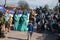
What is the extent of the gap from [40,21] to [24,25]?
128 centimetres

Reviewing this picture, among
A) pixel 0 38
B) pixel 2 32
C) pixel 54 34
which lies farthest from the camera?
pixel 54 34

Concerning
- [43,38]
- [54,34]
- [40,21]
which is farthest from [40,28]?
[43,38]

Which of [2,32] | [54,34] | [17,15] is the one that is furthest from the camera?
[17,15]

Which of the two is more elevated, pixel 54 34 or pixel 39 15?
pixel 39 15

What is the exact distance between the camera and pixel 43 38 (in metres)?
15.1

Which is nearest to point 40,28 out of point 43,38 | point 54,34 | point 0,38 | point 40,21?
point 40,21

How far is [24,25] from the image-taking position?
18031 mm

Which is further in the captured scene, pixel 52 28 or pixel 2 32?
pixel 52 28

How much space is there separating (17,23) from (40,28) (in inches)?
69.3

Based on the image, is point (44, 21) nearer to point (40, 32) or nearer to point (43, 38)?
point (40, 32)

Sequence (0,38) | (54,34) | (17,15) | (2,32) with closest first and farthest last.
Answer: (0,38)
(2,32)
(54,34)
(17,15)

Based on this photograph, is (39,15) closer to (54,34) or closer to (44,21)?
(44,21)

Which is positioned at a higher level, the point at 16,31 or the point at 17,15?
the point at 17,15

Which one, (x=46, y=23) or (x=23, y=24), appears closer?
(x=23, y=24)
